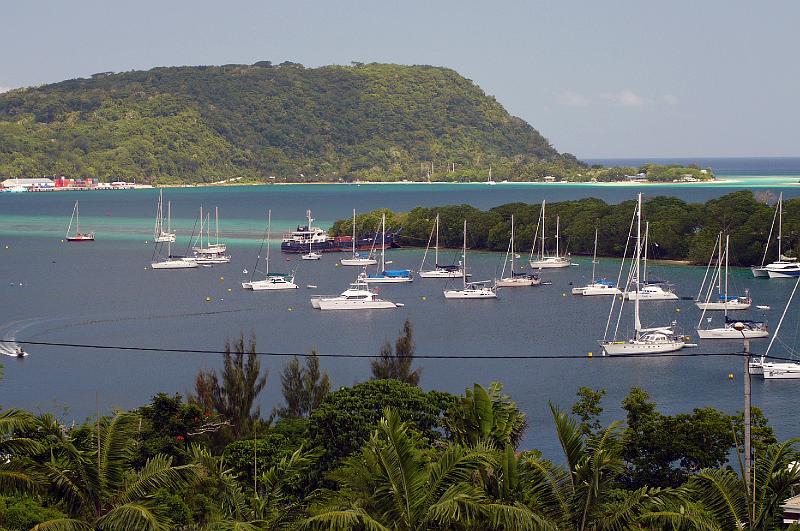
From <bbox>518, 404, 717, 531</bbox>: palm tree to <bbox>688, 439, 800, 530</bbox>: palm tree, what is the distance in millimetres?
335

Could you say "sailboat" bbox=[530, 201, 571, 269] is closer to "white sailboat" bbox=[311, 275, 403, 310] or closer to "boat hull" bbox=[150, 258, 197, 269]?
"white sailboat" bbox=[311, 275, 403, 310]

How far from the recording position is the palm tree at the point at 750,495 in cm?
1331

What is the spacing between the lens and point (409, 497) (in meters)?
12.8

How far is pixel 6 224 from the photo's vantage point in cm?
12731

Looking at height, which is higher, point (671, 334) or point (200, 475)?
point (200, 475)

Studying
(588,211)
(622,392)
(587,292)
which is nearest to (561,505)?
(622,392)

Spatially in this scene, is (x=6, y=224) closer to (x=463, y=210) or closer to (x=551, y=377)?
(x=463, y=210)

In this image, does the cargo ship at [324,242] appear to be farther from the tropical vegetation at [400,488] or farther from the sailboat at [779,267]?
the tropical vegetation at [400,488]

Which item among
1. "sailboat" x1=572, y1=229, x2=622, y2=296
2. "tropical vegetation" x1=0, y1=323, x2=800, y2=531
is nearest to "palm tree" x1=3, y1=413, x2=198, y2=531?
"tropical vegetation" x1=0, y1=323, x2=800, y2=531

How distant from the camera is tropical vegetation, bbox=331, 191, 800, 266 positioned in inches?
2894

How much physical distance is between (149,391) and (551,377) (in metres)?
13.5

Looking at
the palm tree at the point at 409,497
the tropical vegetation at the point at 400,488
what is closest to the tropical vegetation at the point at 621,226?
the tropical vegetation at the point at 400,488

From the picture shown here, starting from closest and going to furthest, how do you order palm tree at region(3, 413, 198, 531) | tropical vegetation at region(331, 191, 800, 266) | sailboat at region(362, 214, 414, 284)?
palm tree at region(3, 413, 198, 531), sailboat at region(362, 214, 414, 284), tropical vegetation at region(331, 191, 800, 266)

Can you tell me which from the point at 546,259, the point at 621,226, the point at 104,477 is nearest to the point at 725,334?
the point at 546,259
